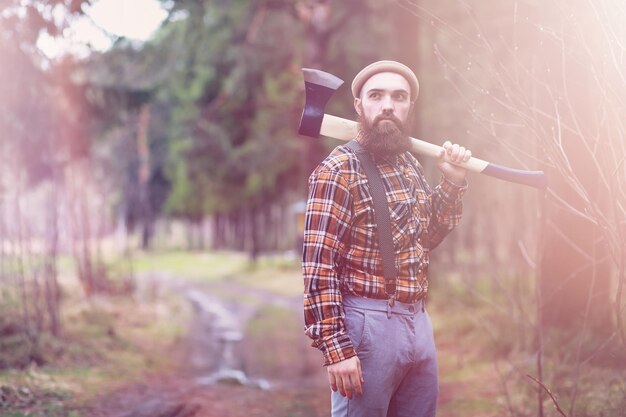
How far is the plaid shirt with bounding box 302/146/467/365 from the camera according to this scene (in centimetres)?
304

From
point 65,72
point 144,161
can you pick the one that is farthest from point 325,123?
point 144,161

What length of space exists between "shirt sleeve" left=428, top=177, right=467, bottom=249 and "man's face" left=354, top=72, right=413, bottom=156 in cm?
33

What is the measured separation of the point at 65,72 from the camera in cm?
1346

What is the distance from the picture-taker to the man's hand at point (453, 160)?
340cm

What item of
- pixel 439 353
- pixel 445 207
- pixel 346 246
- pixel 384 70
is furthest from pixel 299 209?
pixel 346 246

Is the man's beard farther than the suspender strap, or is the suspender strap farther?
the man's beard

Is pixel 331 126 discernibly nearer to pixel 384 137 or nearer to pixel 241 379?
pixel 384 137

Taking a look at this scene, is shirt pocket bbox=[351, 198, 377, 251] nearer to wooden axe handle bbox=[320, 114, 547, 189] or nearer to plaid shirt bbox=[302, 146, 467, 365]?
plaid shirt bbox=[302, 146, 467, 365]

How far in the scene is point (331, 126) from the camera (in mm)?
3518

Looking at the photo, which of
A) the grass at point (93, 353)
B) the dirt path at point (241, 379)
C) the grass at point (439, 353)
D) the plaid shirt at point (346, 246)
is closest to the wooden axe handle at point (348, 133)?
the plaid shirt at point (346, 246)

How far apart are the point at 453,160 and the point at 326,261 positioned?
823 mm

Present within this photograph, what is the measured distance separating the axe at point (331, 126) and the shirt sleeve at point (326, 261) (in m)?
0.38

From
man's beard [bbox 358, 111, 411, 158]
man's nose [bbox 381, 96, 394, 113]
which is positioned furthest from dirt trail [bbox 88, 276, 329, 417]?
man's nose [bbox 381, 96, 394, 113]

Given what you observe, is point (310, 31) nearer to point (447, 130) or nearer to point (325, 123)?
point (447, 130)
